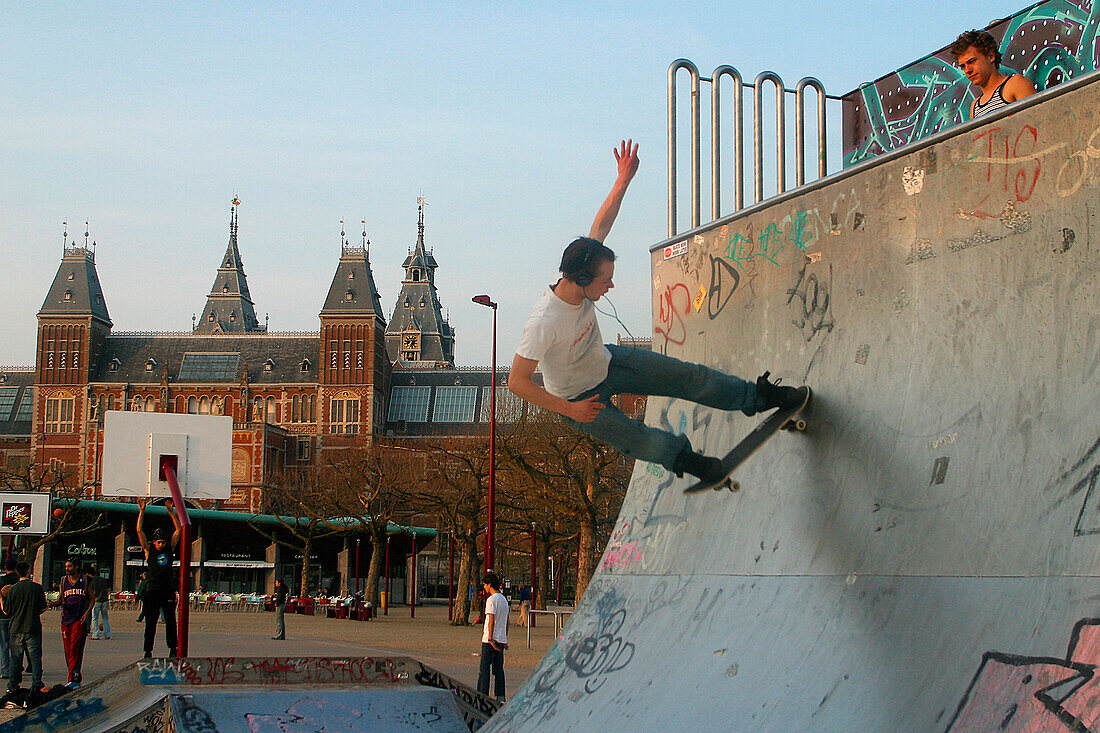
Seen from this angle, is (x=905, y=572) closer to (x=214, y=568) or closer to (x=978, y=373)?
(x=978, y=373)

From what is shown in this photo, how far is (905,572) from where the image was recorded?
4000 mm

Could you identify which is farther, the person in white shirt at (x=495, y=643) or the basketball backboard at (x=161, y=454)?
the person in white shirt at (x=495, y=643)

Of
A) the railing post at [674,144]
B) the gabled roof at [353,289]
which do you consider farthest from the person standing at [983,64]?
the gabled roof at [353,289]

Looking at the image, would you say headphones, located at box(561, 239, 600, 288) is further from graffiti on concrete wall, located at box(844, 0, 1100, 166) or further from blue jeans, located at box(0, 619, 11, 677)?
blue jeans, located at box(0, 619, 11, 677)

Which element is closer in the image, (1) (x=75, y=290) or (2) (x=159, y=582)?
(2) (x=159, y=582)

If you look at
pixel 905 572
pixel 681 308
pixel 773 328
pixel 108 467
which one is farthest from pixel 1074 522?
pixel 108 467

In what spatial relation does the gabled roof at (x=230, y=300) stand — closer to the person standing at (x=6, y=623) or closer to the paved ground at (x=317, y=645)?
the paved ground at (x=317, y=645)

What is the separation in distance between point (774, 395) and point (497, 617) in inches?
274

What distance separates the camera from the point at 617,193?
16.2ft

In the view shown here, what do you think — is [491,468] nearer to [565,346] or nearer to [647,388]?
[647,388]

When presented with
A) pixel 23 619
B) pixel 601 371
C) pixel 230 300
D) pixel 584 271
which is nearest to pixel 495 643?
pixel 23 619

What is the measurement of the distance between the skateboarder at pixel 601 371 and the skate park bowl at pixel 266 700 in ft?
8.19

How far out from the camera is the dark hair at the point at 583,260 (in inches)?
172

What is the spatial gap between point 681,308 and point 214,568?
59.9 m
